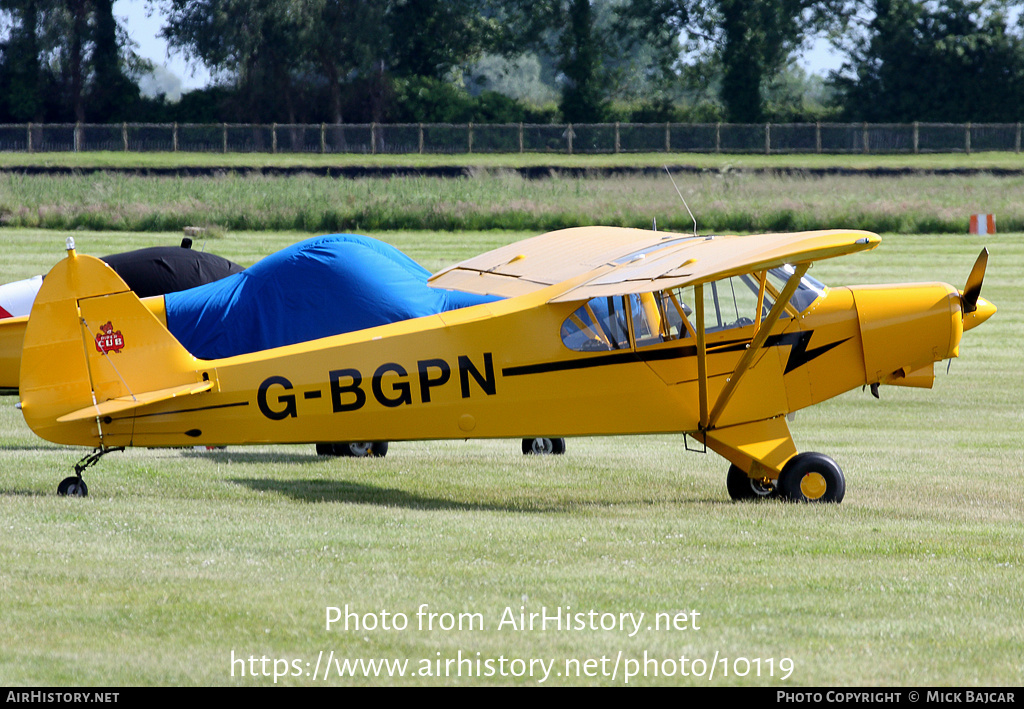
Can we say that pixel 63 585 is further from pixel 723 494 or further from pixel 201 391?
pixel 723 494

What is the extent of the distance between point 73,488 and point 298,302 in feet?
14.3

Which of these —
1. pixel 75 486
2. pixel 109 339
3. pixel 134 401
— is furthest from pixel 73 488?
pixel 109 339

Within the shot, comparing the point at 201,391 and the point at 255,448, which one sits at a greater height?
the point at 201,391

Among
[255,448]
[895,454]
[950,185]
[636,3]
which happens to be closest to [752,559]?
[895,454]

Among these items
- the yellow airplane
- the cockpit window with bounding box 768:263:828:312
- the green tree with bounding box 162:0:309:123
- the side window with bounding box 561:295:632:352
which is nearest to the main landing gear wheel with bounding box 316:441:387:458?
the yellow airplane

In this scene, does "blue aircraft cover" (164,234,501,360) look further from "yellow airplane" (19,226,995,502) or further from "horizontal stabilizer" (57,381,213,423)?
"horizontal stabilizer" (57,381,213,423)

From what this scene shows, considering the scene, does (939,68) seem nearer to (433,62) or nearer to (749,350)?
(433,62)

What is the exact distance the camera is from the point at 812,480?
30.4 ft

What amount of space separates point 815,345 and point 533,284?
2323 millimetres

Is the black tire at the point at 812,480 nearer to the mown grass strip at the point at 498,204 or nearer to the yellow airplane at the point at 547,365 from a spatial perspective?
the yellow airplane at the point at 547,365

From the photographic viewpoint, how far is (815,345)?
9.56 metres

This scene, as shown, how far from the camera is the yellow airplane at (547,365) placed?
29.0 feet

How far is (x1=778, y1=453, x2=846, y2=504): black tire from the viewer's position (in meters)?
9.21

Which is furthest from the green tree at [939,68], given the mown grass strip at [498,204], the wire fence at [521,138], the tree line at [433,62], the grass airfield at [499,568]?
the grass airfield at [499,568]
